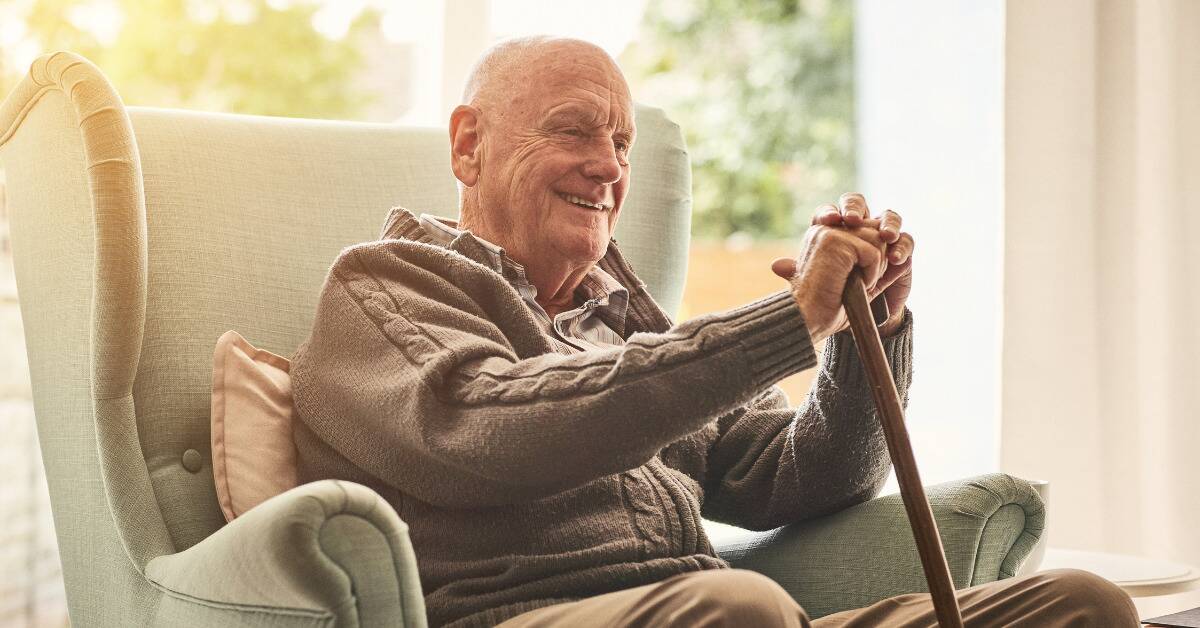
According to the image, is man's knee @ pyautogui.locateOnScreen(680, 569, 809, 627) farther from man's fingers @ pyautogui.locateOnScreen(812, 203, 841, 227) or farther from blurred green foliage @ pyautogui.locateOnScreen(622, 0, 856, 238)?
blurred green foliage @ pyautogui.locateOnScreen(622, 0, 856, 238)

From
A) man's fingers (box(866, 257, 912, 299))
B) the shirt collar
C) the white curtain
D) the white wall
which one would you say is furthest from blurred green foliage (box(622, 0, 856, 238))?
man's fingers (box(866, 257, 912, 299))

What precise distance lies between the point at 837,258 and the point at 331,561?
568 mm

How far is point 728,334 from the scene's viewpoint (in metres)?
1.14

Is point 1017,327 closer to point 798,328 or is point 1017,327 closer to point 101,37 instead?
point 798,328

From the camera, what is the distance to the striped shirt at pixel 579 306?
4.96ft

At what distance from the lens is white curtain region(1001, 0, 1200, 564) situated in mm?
2842

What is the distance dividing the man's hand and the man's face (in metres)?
0.35

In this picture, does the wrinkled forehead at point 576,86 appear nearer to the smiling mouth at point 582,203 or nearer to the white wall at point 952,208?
the smiling mouth at point 582,203

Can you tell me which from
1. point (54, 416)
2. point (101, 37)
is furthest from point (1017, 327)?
point (101, 37)

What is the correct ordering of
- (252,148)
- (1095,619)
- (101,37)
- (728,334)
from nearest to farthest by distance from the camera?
(728,334), (1095,619), (252,148), (101,37)

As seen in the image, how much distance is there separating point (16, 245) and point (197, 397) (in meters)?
0.33

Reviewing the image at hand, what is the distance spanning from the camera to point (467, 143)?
5.31ft

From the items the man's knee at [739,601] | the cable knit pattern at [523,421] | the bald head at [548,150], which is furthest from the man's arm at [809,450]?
the man's knee at [739,601]

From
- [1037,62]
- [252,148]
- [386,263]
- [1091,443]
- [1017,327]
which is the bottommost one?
[1091,443]
